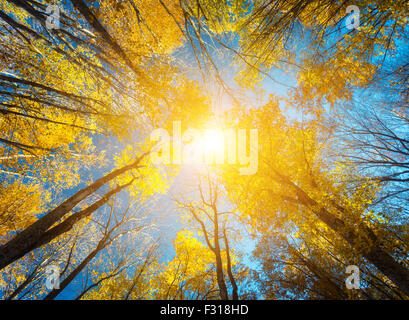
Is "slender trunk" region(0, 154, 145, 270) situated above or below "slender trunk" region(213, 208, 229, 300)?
above

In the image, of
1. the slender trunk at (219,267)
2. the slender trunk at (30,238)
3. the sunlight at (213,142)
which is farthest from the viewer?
the sunlight at (213,142)

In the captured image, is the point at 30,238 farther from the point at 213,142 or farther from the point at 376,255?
the point at 376,255

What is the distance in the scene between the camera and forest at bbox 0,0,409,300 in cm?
357

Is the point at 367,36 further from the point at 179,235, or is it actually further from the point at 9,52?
the point at 179,235

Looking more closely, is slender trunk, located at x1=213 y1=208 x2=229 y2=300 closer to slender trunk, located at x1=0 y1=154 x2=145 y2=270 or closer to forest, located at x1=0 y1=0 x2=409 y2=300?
forest, located at x1=0 y1=0 x2=409 y2=300

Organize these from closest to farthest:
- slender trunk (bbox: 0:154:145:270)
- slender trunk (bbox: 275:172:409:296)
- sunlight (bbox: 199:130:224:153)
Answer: slender trunk (bbox: 275:172:409:296) < slender trunk (bbox: 0:154:145:270) < sunlight (bbox: 199:130:224:153)

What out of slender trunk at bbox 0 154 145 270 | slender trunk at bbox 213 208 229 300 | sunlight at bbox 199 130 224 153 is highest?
sunlight at bbox 199 130 224 153

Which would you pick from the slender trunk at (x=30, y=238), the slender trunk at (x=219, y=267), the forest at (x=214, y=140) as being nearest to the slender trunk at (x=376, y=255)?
the forest at (x=214, y=140)

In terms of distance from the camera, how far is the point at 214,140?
656 centimetres

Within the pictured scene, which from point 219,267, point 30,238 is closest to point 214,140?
point 219,267

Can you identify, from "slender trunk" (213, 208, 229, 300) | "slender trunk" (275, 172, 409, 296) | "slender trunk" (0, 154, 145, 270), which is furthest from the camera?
"slender trunk" (213, 208, 229, 300)

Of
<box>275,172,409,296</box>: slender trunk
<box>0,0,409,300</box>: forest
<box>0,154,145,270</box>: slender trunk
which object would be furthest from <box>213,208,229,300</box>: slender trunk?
<box>0,154,145,270</box>: slender trunk

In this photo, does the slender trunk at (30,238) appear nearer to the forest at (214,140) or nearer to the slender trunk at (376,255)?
the forest at (214,140)

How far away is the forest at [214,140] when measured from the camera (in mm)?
3566
